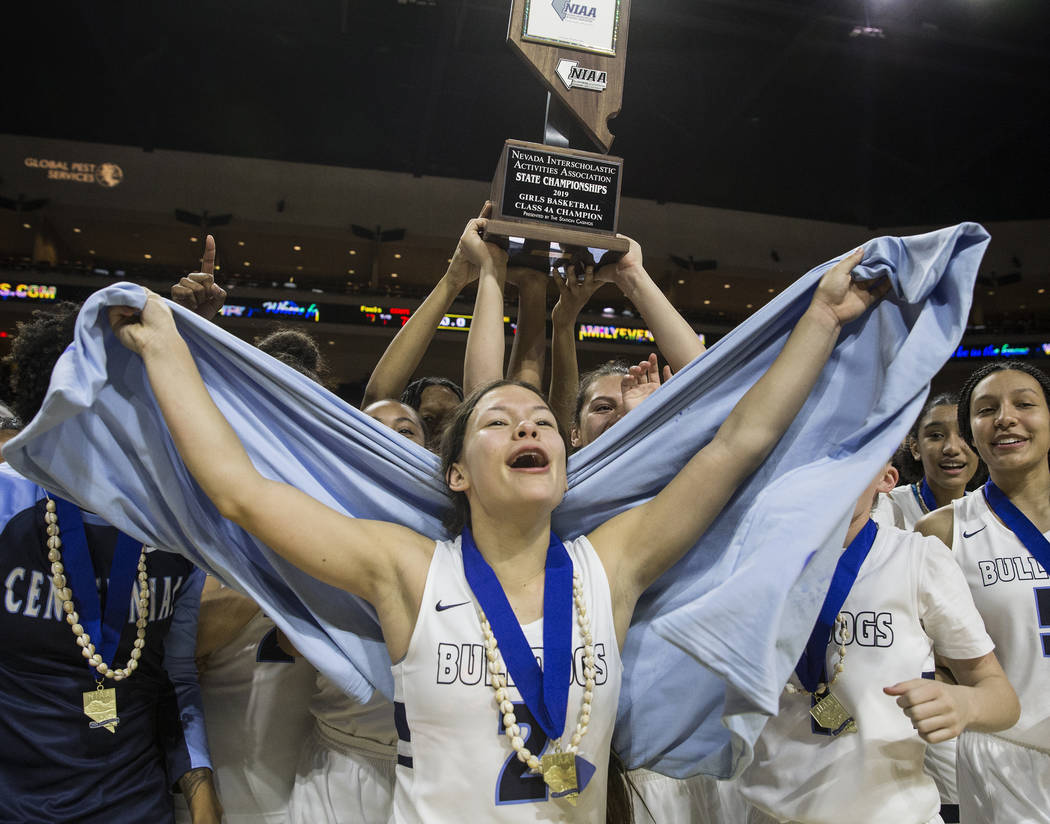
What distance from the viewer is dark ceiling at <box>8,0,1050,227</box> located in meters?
11.9

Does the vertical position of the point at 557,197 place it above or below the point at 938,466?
above

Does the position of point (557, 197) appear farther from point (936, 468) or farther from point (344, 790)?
point (936, 468)

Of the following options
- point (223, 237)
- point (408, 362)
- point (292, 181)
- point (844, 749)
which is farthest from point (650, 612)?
point (223, 237)

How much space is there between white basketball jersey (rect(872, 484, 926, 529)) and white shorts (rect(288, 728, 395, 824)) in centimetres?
243

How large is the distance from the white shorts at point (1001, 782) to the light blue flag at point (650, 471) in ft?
3.80

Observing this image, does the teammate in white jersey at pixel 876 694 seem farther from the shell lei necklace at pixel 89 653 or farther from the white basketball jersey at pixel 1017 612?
the shell lei necklace at pixel 89 653

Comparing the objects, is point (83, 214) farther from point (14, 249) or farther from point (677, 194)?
point (677, 194)

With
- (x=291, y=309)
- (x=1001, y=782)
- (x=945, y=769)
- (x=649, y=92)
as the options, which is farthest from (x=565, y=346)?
(x=291, y=309)

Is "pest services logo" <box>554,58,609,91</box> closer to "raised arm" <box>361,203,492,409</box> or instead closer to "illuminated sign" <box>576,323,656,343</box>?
"raised arm" <box>361,203,492,409</box>

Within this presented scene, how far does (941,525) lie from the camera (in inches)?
109

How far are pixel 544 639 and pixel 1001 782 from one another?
1.66 metres

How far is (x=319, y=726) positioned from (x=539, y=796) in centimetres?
88

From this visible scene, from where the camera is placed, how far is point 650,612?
6.21ft

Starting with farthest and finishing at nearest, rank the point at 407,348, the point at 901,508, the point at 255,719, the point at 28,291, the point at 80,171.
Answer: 1. the point at 80,171
2. the point at 28,291
3. the point at 901,508
4. the point at 407,348
5. the point at 255,719
